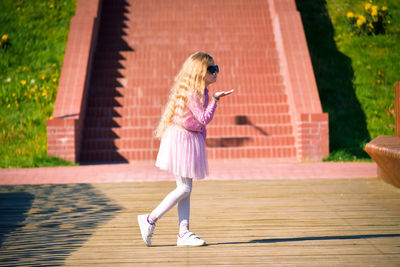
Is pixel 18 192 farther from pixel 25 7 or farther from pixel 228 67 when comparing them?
pixel 25 7

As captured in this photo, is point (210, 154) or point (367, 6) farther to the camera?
point (367, 6)

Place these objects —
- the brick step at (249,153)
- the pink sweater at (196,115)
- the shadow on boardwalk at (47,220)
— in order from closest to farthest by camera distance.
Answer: the shadow on boardwalk at (47,220)
the pink sweater at (196,115)
the brick step at (249,153)

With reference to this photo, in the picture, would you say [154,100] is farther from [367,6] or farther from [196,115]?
[196,115]

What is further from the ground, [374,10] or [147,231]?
[374,10]

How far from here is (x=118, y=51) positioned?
44.3 ft

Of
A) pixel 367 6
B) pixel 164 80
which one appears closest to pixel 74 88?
pixel 164 80

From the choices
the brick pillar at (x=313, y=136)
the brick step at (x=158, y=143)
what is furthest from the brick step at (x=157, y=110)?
the brick pillar at (x=313, y=136)

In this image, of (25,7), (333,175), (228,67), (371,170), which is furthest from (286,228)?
(25,7)

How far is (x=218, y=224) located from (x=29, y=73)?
30.4 ft

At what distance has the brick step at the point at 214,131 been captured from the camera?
36.5 feet

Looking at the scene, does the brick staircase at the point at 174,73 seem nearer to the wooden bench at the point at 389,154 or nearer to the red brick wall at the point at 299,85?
the red brick wall at the point at 299,85

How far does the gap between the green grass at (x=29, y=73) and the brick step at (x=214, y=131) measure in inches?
43.2

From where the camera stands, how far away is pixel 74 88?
36.6 feet

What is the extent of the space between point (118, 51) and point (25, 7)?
4.31 m
